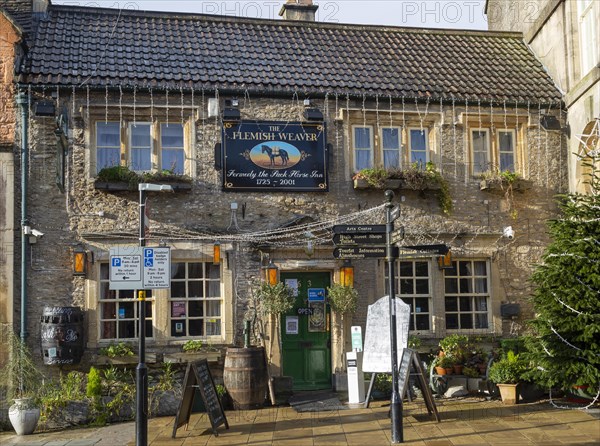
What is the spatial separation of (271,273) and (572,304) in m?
5.27

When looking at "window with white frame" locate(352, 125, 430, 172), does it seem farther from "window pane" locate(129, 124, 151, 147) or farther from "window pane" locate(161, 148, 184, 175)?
"window pane" locate(129, 124, 151, 147)

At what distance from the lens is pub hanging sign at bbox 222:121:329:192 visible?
14.1m

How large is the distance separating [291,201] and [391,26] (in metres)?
5.55

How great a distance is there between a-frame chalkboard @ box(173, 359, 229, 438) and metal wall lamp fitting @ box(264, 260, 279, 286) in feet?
9.24

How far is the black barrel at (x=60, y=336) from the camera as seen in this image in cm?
1271

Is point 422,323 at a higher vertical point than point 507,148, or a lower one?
lower

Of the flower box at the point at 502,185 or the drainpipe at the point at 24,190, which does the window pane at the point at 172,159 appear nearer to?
the drainpipe at the point at 24,190

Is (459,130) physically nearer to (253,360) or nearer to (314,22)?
(314,22)

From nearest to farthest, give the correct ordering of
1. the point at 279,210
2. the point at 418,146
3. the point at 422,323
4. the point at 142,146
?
the point at 142,146 → the point at 279,210 → the point at 422,323 → the point at 418,146

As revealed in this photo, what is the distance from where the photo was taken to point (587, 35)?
14688 millimetres

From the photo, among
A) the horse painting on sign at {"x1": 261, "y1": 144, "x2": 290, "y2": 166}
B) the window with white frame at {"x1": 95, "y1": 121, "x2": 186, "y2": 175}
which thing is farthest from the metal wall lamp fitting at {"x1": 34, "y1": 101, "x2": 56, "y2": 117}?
the horse painting on sign at {"x1": 261, "y1": 144, "x2": 290, "y2": 166}

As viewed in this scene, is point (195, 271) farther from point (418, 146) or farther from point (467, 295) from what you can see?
point (467, 295)

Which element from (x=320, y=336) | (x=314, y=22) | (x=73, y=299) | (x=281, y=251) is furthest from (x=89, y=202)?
(x=314, y=22)

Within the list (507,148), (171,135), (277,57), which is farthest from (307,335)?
(277,57)
